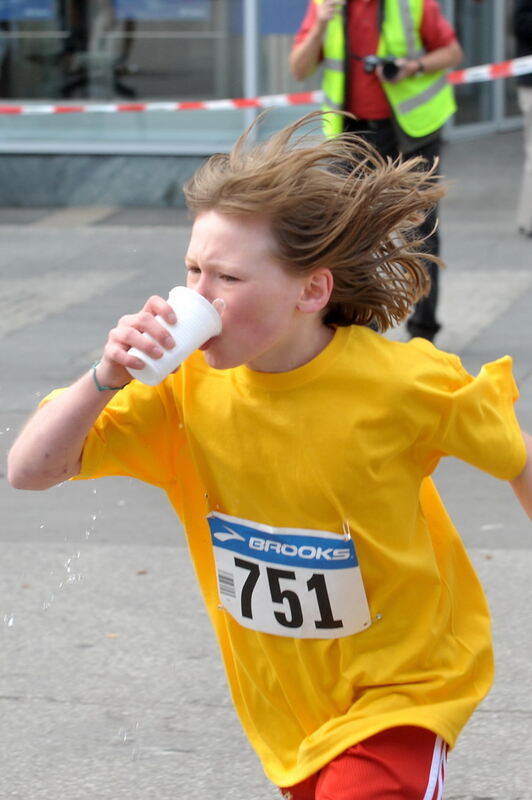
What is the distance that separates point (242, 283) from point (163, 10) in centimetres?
1084

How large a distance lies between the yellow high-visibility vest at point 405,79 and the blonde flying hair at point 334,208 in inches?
165

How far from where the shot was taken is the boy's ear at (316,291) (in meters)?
2.32

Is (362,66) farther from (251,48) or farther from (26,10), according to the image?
(26,10)

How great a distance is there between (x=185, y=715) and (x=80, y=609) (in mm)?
807

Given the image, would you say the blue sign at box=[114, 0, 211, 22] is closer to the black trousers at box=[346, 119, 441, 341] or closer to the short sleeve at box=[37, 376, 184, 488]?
the black trousers at box=[346, 119, 441, 341]

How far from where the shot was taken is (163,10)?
12.5m

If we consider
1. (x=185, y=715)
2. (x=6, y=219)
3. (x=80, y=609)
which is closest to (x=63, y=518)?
(x=80, y=609)

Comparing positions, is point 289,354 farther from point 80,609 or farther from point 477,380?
point 80,609

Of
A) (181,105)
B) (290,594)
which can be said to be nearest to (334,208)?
(290,594)

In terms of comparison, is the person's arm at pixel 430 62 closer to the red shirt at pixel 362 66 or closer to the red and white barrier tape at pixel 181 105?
the red shirt at pixel 362 66

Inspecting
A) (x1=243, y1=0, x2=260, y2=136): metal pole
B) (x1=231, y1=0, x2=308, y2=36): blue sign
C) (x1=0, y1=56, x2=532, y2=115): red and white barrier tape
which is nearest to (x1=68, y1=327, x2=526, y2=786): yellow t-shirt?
(x1=0, y1=56, x2=532, y2=115): red and white barrier tape

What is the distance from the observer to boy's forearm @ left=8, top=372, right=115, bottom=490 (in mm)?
2217

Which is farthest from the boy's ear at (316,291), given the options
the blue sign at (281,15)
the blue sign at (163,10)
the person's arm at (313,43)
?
the blue sign at (163,10)

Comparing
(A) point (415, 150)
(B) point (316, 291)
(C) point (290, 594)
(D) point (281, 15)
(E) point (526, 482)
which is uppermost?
(B) point (316, 291)
